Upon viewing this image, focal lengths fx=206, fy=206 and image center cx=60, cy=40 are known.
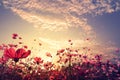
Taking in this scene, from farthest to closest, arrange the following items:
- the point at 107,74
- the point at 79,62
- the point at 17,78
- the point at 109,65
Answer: the point at 79,62 < the point at 109,65 < the point at 107,74 < the point at 17,78

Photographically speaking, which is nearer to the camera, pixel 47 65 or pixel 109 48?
pixel 47 65

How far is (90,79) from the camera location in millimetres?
6625

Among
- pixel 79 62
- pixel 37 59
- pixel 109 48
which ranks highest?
pixel 37 59

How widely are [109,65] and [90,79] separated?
432cm

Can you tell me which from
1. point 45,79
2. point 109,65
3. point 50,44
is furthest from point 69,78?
point 50,44

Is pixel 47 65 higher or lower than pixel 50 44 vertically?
higher

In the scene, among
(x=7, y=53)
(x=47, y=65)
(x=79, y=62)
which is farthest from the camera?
(x=79, y=62)

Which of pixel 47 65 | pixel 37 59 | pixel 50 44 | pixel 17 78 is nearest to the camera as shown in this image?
pixel 17 78

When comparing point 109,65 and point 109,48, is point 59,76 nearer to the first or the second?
point 109,65

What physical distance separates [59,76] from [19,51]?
249 centimetres

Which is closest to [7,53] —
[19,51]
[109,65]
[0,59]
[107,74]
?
[19,51]

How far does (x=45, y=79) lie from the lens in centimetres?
621

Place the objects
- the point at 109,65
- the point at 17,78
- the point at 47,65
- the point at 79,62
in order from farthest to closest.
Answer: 1. the point at 79,62
2. the point at 109,65
3. the point at 47,65
4. the point at 17,78

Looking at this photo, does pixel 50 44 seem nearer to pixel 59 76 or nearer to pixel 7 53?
pixel 59 76
